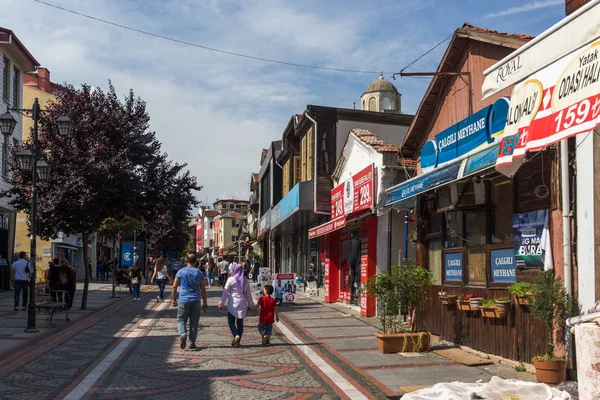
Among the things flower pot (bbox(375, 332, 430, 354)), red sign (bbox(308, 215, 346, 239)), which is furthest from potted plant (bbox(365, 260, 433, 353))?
red sign (bbox(308, 215, 346, 239))

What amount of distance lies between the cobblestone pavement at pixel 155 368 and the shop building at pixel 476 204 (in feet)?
9.50

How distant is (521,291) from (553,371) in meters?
1.47

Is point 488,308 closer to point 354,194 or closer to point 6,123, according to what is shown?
point 354,194

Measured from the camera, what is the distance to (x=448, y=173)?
427 inches

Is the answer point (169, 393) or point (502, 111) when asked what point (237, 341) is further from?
point (502, 111)

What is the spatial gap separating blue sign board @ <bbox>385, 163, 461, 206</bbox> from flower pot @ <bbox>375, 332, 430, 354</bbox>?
2.58m

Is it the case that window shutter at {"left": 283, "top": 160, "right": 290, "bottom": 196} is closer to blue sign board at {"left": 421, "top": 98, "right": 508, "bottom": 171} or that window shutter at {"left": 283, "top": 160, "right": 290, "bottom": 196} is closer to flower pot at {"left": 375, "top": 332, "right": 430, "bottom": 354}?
blue sign board at {"left": 421, "top": 98, "right": 508, "bottom": 171}

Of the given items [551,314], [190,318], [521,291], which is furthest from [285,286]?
[551,314]

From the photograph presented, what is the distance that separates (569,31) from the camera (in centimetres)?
643

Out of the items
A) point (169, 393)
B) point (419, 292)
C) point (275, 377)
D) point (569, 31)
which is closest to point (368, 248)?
point (419, 292)

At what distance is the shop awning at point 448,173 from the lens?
9.43 m

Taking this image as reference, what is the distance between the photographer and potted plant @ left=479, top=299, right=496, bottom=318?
10.2 m

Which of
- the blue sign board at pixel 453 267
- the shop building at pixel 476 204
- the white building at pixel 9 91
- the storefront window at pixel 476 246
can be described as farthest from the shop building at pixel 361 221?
the white building at pixel 9 91

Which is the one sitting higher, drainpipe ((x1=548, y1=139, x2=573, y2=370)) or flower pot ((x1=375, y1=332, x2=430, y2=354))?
drainpipe ((x1=548, y1=139, x2=573, y2=370))
